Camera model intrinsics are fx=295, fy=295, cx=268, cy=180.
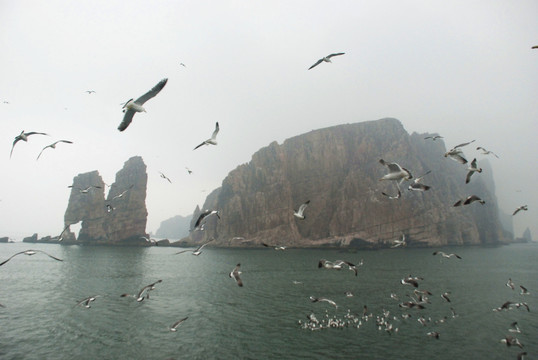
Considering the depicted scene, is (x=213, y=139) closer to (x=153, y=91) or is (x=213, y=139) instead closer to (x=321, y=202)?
(x=153, y=91)

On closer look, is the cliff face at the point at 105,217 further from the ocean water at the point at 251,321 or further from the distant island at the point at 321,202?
the ocean water at the point at 251,321

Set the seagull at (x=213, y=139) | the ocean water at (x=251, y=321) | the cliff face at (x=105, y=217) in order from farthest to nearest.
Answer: the cliff face at (x=105, y=217)
the ocean water at (x=251, y=321)
the seagull at (x=213, y=139)

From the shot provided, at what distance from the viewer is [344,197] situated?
436 ft

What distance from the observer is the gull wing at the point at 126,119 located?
719cm

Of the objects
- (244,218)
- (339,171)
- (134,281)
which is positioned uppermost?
(339,171)

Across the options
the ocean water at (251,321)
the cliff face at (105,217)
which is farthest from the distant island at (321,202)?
the ocean water at (251,321)

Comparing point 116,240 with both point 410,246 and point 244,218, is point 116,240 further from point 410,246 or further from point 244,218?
point 410,246

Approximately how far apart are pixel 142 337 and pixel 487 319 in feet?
88.0

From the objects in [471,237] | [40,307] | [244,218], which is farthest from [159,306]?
[471,237]

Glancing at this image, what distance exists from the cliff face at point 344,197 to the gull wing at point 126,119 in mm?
107917

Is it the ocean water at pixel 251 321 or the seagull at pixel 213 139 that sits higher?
the seagull at pixel 213 139

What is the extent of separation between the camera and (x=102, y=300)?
30.2 m

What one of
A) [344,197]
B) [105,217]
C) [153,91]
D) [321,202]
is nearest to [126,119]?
[153,91]

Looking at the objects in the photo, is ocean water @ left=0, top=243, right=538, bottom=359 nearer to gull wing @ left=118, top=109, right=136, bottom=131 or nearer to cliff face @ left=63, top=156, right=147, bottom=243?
gull wing @ left=118, top=109, right=136, bottom=131
